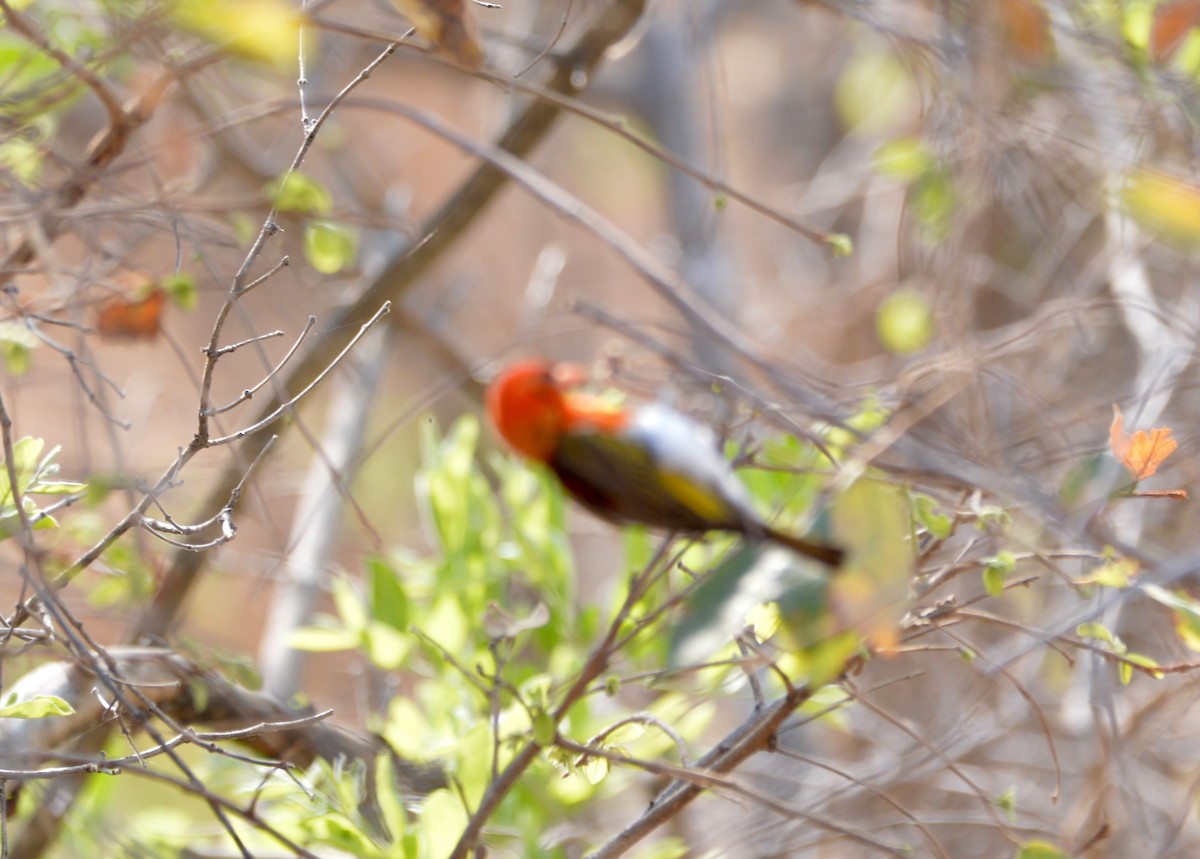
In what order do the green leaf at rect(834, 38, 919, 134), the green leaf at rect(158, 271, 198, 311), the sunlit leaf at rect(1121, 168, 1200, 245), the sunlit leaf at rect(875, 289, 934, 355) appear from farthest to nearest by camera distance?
the green leaf at rect(834, 38, 919, 134) → the sunlit leaf at rect(875, 289, 934, 355) → the sunlit leaf at rect(1121, 168, 1200, 245) → the green leaf at rect(158, 271, 198, 311)

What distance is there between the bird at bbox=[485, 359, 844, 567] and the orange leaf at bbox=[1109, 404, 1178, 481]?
1.08 feet

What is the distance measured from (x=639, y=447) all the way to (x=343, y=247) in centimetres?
41

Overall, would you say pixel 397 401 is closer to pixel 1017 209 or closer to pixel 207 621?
pixel 207 621

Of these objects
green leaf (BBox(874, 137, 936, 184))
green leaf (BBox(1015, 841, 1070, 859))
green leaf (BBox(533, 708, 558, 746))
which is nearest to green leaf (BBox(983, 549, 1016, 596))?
green leaf (BBox(1015, 841, 1070, 859))

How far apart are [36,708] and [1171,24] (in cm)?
168

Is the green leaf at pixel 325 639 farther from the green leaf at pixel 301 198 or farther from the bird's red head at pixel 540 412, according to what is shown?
the green leaf at pixel 301 198

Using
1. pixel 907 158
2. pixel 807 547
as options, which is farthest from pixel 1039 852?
pixel 907 158

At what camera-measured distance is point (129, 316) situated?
4.14 feet

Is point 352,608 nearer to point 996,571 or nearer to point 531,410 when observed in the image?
point 531,410

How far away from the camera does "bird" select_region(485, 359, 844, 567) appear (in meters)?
1.06

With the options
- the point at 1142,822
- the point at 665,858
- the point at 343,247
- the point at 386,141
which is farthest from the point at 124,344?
the point at 386,141

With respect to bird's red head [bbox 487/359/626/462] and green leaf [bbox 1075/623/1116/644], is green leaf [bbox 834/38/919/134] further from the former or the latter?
green leaf [bbox 1075/623/1116/644]

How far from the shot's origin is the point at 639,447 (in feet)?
3.87

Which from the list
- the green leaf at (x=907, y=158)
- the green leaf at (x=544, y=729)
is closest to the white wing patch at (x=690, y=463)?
the green leaf at (x=544, y=729)
